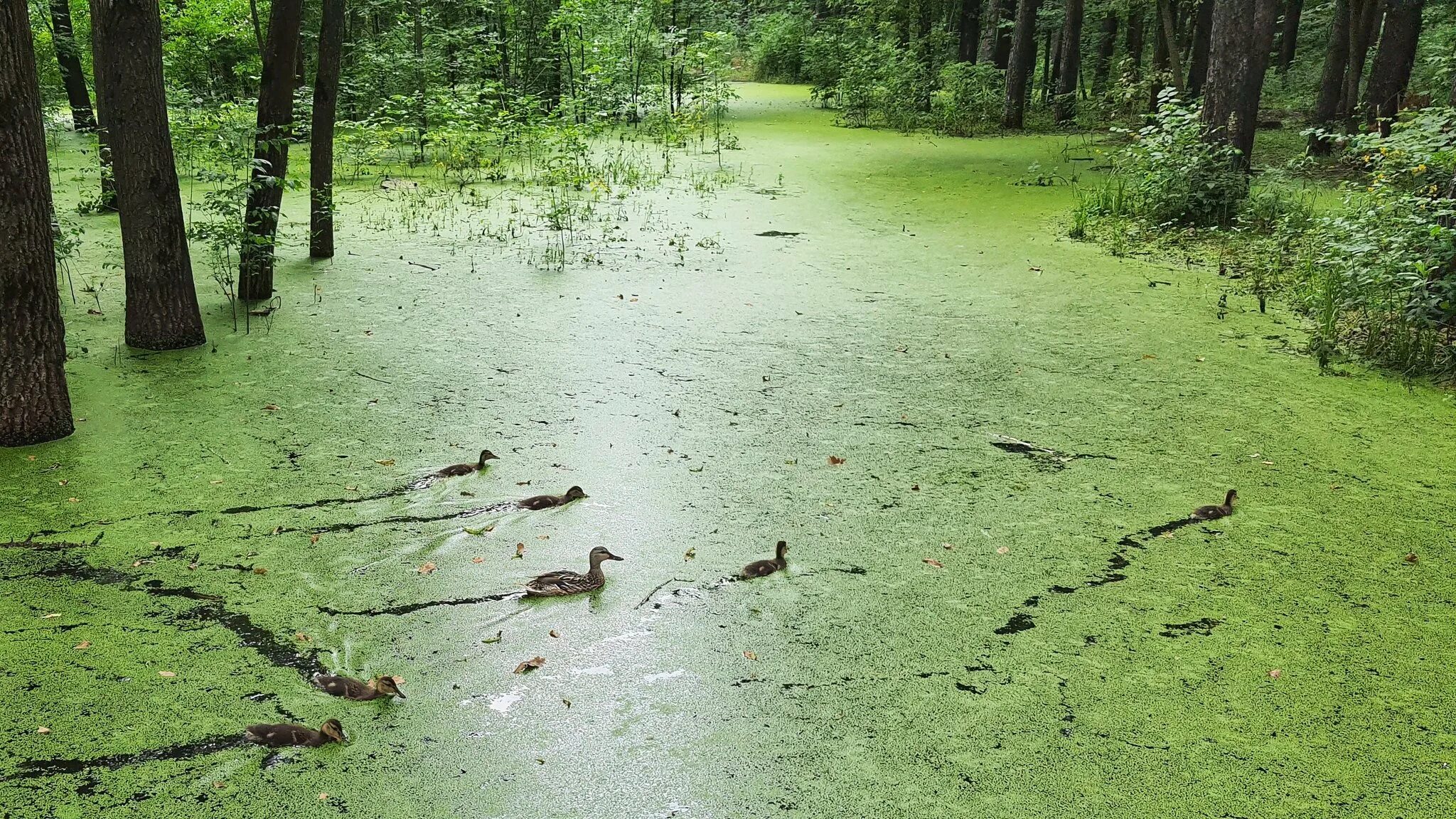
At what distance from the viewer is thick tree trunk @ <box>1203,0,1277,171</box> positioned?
6488mm

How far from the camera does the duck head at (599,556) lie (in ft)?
8.15

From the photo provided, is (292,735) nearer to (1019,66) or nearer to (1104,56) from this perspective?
(1019,66)

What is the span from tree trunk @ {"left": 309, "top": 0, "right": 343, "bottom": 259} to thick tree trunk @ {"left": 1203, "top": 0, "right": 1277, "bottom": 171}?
5.73 metres

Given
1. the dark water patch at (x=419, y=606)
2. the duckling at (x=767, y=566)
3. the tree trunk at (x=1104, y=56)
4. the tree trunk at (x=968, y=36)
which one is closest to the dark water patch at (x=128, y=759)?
the dark water patch at (x=419, y=606)

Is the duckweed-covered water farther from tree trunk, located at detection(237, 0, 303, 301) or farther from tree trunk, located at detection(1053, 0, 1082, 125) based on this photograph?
tree trunk, located at detection(1053, 0, 1082, 125)

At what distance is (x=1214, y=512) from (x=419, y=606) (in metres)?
→ 2.33

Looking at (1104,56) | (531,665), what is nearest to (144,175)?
(531,665)

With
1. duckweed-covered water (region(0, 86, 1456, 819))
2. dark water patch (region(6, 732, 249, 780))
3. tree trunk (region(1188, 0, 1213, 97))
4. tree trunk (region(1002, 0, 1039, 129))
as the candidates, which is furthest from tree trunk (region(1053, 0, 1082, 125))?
dark water patch (region(6, 732, 249, 780))

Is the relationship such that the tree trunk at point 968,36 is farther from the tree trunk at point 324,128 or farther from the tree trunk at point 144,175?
the tree trunk at point 144,175

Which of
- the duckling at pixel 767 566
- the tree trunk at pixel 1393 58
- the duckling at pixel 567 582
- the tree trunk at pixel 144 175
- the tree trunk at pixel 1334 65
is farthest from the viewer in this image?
the tree trunk at pixel 1334 65

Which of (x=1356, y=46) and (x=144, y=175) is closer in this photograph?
(x=144, y=175)

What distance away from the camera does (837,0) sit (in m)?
18.5

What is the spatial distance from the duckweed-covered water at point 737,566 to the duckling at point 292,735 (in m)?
0.04

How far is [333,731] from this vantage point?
72.8 inches
